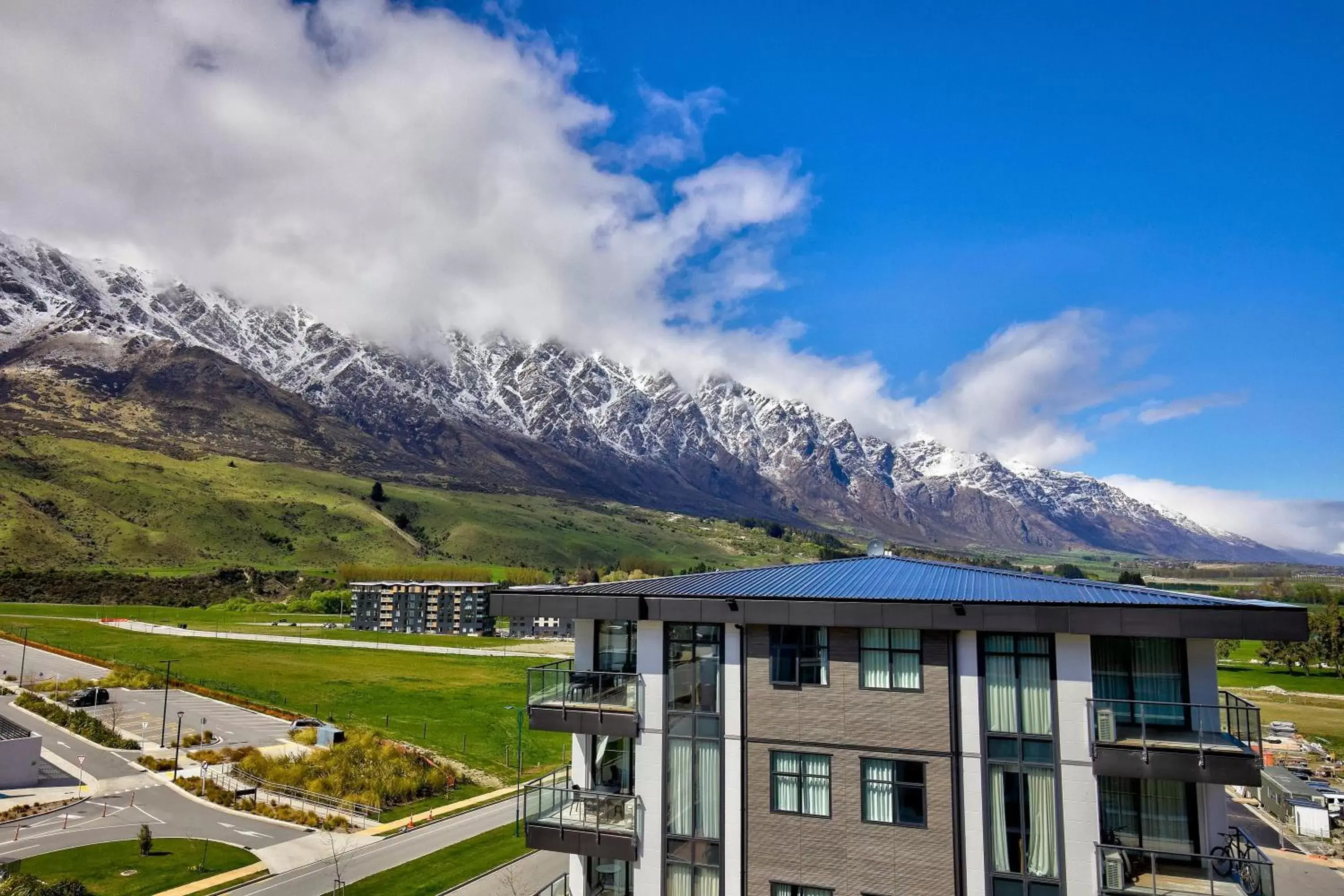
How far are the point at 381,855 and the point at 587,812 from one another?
2972 cm

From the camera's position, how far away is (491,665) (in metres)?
119

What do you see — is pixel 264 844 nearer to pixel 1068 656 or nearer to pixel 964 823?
pixel 964 823

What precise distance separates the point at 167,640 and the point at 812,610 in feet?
413

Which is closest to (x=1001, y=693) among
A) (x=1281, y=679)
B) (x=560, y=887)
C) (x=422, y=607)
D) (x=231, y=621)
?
(x=560, y=887)

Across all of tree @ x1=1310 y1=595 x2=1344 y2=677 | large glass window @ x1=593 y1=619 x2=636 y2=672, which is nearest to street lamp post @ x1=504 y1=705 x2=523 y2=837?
large glass window @ x1=593 y1=619 x2=636 y2=672

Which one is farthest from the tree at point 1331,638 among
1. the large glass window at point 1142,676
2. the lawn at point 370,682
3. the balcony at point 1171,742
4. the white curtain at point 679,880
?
the white curtain at point 679,880

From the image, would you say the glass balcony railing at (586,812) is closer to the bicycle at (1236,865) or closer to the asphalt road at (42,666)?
the bicycle at (1236,865)

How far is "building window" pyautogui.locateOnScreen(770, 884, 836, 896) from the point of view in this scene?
17.6 meters

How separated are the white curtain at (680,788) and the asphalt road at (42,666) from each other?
294 feet

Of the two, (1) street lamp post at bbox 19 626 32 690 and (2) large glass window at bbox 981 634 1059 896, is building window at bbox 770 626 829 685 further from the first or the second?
(1) street lamp post at bbox 19 626 32 690

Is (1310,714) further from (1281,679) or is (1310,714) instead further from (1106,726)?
(1106,726)

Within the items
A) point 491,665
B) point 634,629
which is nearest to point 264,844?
point 634,629

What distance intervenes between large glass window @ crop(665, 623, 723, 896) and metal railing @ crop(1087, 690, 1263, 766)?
26.4 ft

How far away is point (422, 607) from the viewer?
185750 millimetres
